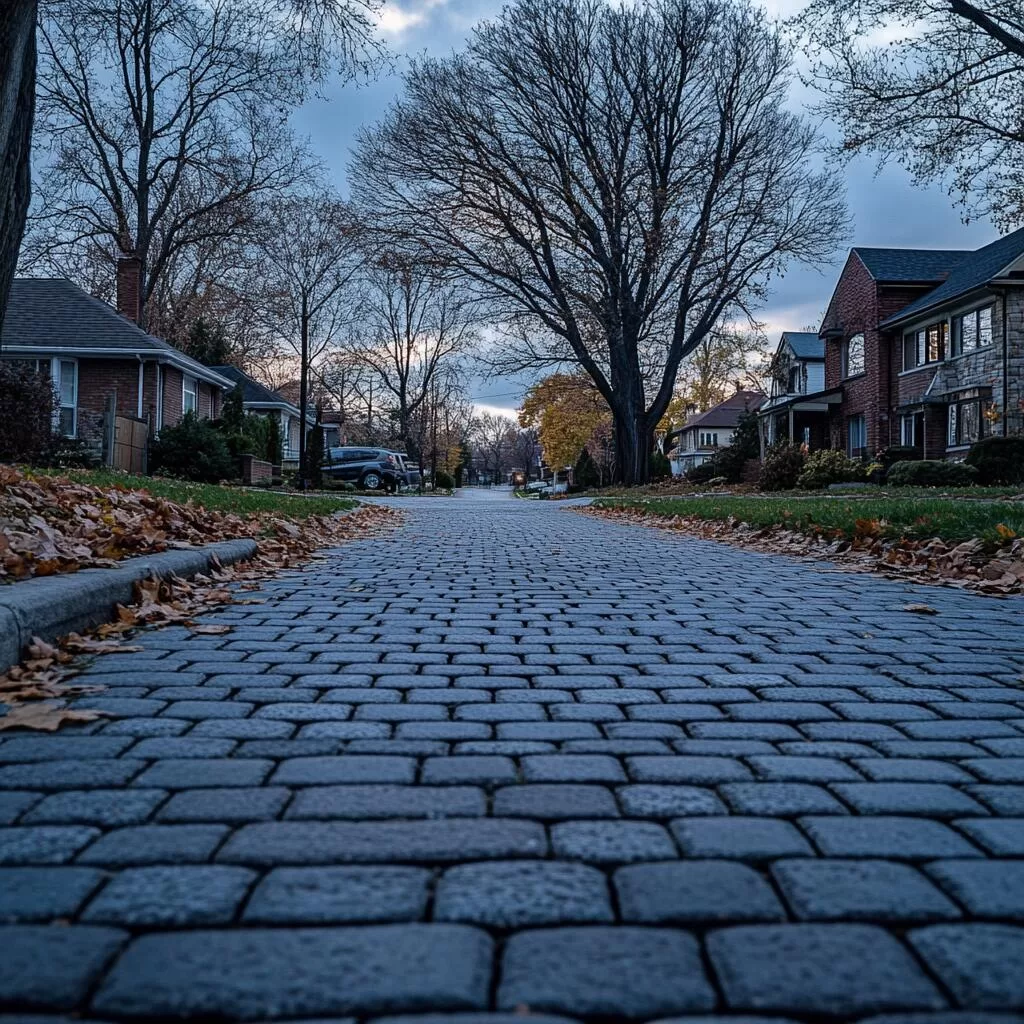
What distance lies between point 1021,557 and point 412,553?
575 centimetres

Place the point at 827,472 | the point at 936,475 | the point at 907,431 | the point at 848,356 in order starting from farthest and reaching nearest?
the point at 848,356 → the point at 907,431 → the point at 827,472 → the point at 936,475

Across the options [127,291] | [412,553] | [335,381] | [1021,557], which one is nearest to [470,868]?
[1021,557]

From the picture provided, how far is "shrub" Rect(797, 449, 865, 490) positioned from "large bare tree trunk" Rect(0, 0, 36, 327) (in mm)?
21120

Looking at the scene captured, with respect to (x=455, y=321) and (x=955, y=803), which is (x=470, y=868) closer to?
(x=955, y=803)

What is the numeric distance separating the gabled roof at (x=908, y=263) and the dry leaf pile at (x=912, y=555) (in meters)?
26.4

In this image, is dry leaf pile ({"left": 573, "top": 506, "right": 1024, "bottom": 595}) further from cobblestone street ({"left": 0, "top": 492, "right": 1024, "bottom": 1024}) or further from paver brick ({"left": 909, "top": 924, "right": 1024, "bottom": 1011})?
paver brick ({"left": 909, "top": 924, "right": 1024, "bottom": 1011})

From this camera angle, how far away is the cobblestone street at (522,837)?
5.04ft

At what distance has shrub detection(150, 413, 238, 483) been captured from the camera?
24703 mm

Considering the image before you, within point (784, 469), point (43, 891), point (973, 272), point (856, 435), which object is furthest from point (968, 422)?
point (43, 891)

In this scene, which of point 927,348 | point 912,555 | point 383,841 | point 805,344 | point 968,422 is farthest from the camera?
point 805,344

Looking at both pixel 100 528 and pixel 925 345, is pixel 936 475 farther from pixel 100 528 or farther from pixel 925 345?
pixel 100 528

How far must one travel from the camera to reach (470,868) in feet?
6.48

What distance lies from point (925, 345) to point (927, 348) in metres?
A: 0.19

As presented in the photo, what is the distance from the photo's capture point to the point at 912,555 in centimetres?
838
